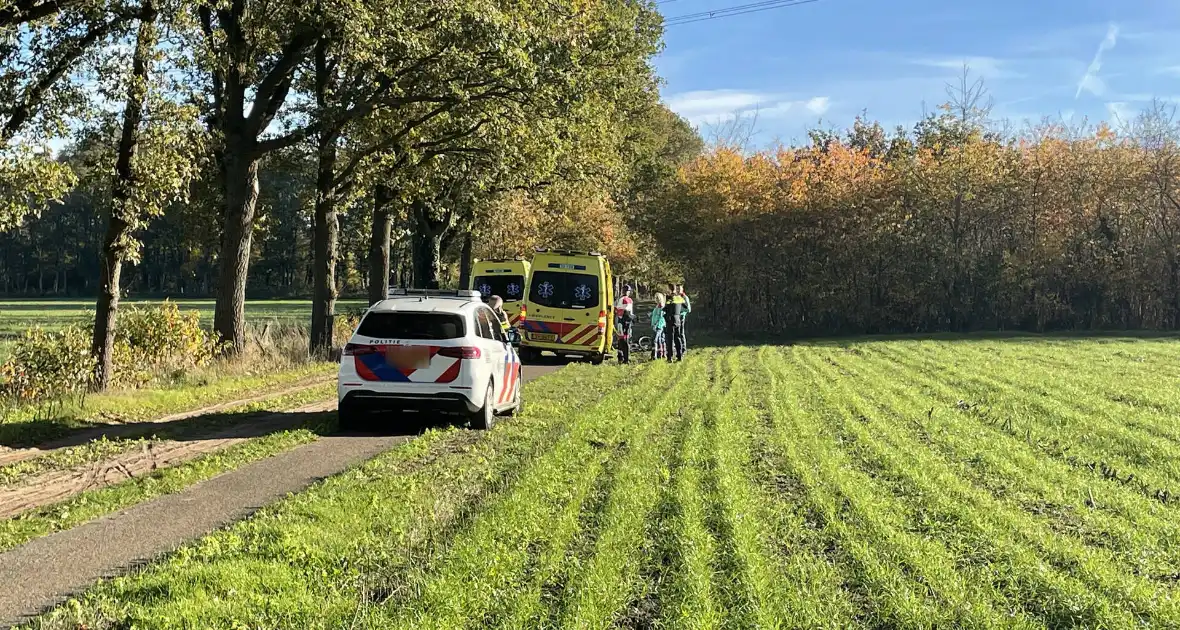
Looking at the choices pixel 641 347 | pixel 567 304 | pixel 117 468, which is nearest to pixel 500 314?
pixel 567 304

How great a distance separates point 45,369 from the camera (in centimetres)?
1204

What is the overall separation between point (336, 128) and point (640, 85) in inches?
684

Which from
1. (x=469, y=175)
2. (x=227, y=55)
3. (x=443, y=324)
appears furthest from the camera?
(x=469, y=175)

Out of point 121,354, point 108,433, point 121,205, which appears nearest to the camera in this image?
point 108,433

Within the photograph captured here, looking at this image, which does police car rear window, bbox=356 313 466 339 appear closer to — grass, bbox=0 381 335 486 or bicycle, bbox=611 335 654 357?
grass, bbox=0 381 335 486

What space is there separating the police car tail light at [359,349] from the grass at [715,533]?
1267mm

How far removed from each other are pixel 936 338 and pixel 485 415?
23.2m

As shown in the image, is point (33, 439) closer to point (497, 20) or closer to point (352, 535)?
point (352, 535)

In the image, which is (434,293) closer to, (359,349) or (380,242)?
(359,349)

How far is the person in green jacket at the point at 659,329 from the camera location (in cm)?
2073

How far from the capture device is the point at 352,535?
5656mm

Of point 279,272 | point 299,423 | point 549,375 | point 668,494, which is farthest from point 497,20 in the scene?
point 279,272

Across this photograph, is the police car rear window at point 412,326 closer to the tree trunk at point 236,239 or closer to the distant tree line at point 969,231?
the tree trunk at point 236,239

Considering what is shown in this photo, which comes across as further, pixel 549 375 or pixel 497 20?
pixel 549 375
